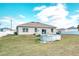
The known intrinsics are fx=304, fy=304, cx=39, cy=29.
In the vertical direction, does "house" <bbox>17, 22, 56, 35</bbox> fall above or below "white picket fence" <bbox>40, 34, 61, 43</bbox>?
above

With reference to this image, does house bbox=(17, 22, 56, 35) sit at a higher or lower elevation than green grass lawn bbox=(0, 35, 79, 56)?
higher

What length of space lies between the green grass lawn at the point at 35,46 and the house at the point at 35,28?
87 millimetres

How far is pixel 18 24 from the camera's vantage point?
493 centimetres

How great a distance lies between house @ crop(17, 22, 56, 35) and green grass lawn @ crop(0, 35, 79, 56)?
0.29 ft

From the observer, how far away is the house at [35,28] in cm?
488

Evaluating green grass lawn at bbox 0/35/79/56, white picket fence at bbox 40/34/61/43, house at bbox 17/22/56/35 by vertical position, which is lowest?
green grass lawn at bbox 0/35/79/56

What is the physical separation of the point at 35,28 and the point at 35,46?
293 mm

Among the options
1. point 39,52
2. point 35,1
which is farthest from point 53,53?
point 35,1

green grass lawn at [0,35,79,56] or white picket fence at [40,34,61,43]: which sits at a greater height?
white picket fence at [40,34,61,43]

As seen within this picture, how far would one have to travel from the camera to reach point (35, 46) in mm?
4879

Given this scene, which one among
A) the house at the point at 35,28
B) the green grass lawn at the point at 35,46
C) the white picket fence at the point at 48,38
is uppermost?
the house at the point at 35,28

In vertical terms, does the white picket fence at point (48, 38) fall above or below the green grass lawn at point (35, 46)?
above

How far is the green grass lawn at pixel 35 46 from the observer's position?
4828 millimetres

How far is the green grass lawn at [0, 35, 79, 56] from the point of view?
4.83 metres
